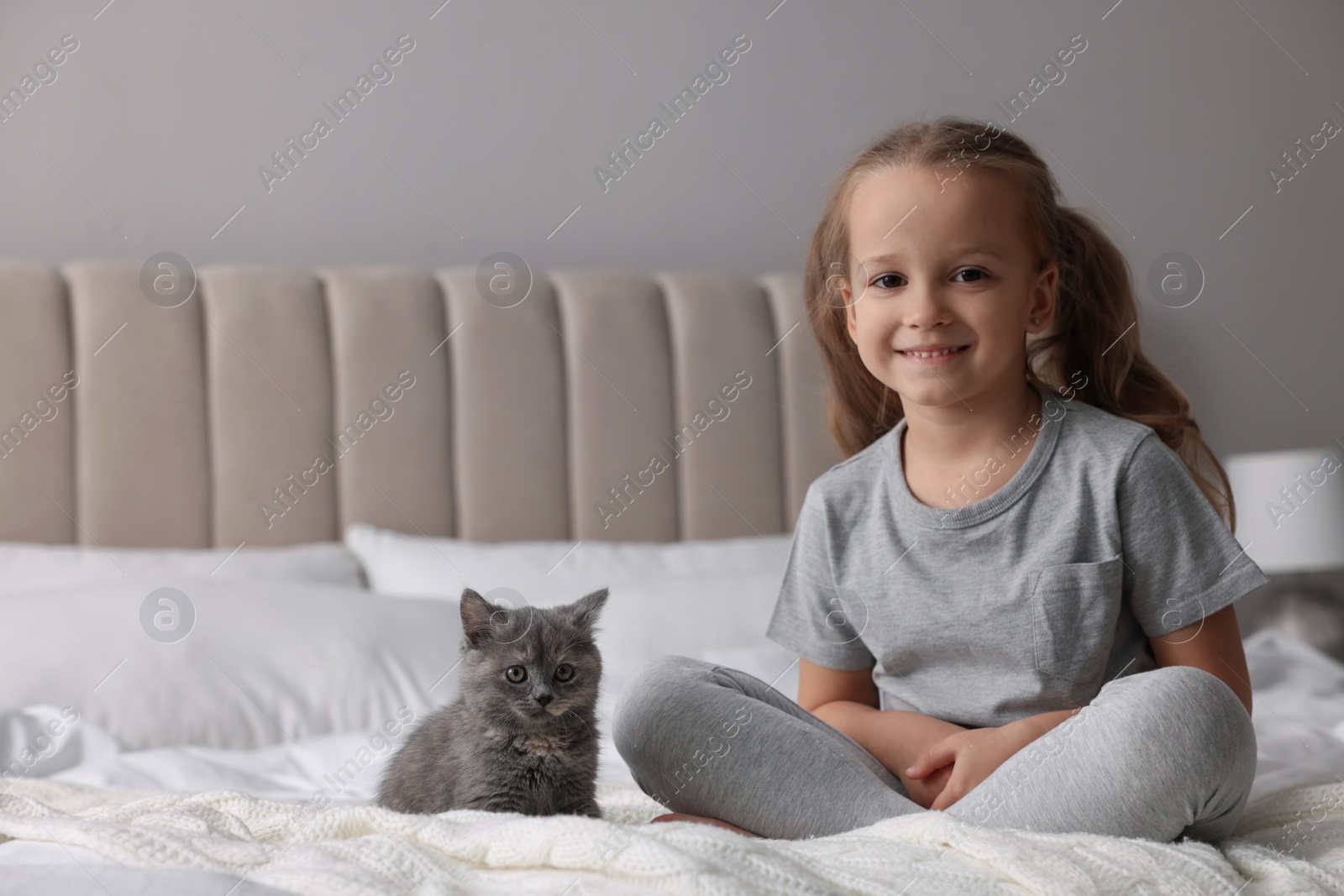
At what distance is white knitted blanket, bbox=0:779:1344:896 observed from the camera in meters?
0.67

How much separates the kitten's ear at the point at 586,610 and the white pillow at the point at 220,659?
68cm

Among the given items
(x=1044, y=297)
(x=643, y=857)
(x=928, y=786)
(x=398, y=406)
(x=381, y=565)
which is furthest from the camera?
(x=398, y=406)

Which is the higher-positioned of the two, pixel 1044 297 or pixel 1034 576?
pixel 1044 297

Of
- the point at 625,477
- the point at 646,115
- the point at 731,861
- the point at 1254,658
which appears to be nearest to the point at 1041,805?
the point at 731,861

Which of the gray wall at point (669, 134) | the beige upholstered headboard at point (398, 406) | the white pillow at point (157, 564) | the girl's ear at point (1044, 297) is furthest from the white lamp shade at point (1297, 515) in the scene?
the white pillow at point (157, 564)

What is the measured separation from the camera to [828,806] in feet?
3.16

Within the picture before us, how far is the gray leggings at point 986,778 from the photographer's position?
2.72 feet

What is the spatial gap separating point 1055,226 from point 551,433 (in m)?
1.28

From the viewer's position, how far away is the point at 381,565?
1.98m

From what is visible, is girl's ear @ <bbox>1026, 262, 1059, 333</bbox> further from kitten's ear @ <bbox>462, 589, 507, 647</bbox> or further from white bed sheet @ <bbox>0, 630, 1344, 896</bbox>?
kitten's ear @ <bbox>462, 589, 507, 647</bbox>

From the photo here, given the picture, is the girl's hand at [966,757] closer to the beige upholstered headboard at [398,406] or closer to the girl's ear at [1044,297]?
the girl's ear at [1044,297]

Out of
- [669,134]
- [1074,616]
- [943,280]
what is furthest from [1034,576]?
[669,134]

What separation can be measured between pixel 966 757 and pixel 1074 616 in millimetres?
202

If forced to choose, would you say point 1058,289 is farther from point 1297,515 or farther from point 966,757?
point 1297,515
